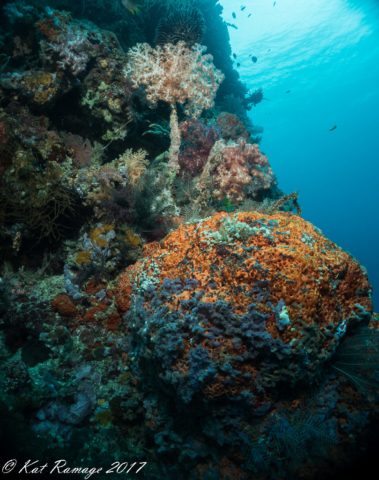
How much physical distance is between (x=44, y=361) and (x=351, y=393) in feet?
13.7

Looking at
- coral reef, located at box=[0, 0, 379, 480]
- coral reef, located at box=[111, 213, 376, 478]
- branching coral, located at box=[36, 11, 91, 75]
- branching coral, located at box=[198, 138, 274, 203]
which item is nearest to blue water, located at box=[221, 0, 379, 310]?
branching coral, located at box=[36, 11, 91, 75]

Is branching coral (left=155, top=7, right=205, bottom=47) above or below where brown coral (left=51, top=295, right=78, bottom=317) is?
above

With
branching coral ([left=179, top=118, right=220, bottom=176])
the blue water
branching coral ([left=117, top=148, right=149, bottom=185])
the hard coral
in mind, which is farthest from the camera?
the blue water

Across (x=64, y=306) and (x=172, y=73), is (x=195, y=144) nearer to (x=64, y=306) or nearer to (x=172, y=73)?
(x=172, y=73)

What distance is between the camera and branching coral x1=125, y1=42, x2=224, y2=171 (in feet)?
19.0

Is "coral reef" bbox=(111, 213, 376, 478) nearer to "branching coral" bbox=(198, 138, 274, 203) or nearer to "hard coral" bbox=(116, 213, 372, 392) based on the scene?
"hard coral" bbox=(116, 213, 372, 392)

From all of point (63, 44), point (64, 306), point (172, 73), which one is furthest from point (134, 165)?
point (63, 44)

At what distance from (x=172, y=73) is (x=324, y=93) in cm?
6877

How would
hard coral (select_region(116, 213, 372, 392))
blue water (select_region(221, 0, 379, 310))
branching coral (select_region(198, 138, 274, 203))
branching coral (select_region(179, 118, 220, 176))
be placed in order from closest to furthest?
hard coral (select_region(116, 213, 372, 392))
branching coral (select_region(198, 138, 274, 203))
branching coral (select_region(179, 118, 220, 176))
blue water (select_region(221, 0, 379, 310))

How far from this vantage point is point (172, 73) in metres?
5.79

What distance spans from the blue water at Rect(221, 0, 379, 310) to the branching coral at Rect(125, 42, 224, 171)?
29041mm

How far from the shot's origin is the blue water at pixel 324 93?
33.5 meters

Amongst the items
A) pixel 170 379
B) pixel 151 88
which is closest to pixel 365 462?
pixel 170 379

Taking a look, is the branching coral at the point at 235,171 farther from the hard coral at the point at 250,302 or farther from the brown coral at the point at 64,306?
the brown coral at the point at 64,306
